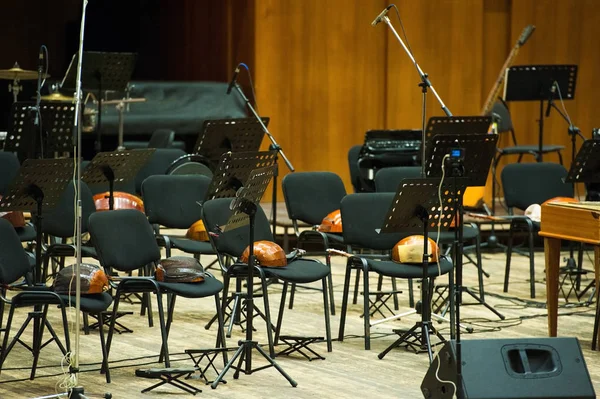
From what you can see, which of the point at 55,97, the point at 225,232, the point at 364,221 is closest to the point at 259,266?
the point at 225,232

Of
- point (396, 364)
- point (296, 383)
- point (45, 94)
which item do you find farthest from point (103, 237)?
point (45, 94)

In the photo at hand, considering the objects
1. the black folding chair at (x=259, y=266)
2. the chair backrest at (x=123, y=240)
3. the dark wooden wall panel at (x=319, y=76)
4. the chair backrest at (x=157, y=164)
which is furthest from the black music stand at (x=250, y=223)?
the dark wooden wall panel at (x=319, y=76)

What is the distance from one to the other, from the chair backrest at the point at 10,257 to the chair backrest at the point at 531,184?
428 cm

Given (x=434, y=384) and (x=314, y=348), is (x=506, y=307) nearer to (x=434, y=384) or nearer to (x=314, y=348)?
(x=314, y=348)

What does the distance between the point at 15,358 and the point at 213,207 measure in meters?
1.44

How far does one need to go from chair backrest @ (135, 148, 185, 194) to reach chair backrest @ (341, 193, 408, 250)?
2.35m

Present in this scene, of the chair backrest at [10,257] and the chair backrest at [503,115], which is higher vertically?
the chair backrest at [503,115]

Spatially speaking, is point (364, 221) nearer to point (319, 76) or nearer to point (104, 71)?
point (104, 71)

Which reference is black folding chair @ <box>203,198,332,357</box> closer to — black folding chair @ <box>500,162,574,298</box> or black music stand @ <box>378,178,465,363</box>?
black music stand @ <box>378,178,465,363</box>

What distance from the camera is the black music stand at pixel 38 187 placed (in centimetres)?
585

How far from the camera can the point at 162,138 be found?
10.3 m

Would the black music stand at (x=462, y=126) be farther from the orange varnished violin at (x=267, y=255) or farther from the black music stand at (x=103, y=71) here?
the black music stand at (x=103, y=71)

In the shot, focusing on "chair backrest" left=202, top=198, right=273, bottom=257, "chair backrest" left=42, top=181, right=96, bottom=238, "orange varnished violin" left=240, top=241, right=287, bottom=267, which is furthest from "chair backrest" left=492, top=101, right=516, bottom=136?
"orange varnished violin" left=240, top=241, right=287, bottom=267

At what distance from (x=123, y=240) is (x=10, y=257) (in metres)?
0.66
